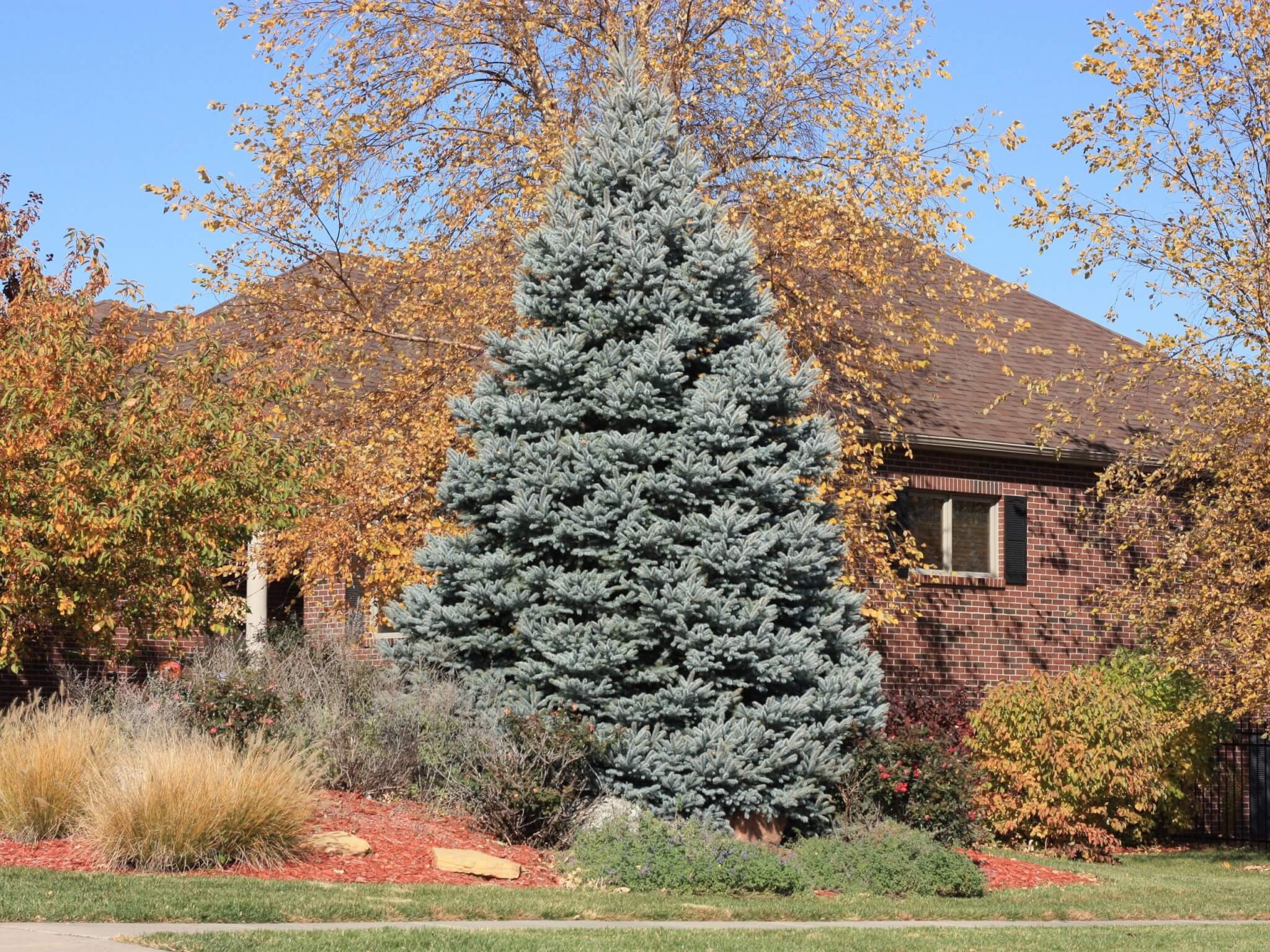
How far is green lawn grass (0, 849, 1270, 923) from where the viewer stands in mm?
9000

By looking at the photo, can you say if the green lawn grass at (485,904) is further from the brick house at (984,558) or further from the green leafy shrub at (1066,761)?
A: the brick house at (984,558)

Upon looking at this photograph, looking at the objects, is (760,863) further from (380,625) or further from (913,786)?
(380,625)

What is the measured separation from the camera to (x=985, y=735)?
17641mm

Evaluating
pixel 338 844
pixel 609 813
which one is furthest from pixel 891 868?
pixel 338 844

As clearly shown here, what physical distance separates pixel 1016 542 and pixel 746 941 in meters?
13.4

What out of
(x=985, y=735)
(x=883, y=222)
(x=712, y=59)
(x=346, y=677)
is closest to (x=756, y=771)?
(x=346, y=677)

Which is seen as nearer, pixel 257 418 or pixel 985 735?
pixel 257 418

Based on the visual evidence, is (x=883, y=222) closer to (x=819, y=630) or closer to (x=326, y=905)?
(x=819, y=630)

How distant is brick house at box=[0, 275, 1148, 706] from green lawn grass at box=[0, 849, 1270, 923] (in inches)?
284

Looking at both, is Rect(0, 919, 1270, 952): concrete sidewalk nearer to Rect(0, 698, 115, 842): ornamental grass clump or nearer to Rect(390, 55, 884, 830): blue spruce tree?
Rect(390, 55, 884, 830): blue spruce tree

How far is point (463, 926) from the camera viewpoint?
9336mm

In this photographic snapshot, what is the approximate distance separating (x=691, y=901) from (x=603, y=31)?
39.1 feet

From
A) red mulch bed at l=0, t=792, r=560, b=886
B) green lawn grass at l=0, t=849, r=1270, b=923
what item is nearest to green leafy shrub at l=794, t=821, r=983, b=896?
green lawn grass at l=0, t=849, r=1270, b=923

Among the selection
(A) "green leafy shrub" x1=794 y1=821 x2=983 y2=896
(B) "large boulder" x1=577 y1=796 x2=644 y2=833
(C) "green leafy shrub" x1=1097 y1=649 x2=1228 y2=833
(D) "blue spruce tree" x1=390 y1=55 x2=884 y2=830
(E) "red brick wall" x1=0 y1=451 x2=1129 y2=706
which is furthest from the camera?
(E) "red brick wall" x1=0 y1=451 x2=1129 y2=706
